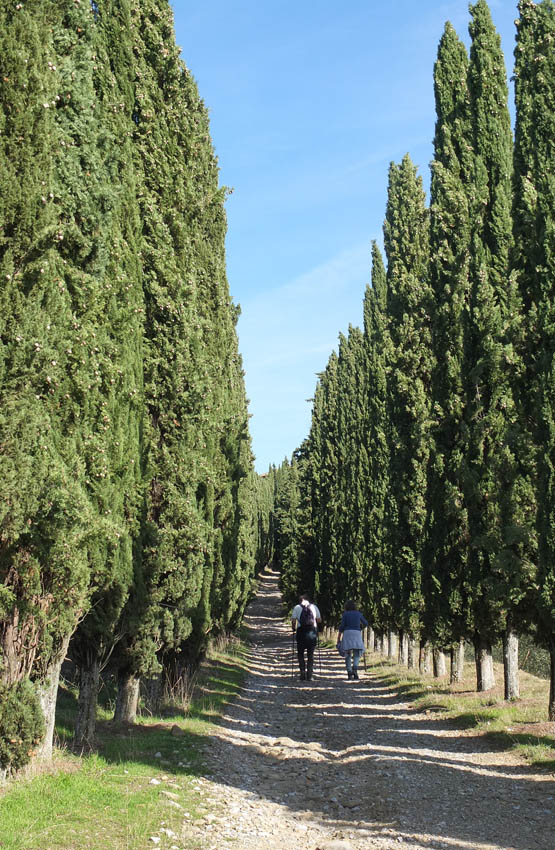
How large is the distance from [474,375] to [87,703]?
10113 millimetres

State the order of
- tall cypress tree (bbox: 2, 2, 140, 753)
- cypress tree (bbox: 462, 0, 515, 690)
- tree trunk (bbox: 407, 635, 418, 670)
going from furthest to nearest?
1. tree trunk (bbox: 407, 635, 418, 670)
2. cypress tree (bbox: 462, 0, 515, 690)
3. tall cypress tree (bbox: 2, 2, 140, 753)

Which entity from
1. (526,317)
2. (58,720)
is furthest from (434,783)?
(526,317)

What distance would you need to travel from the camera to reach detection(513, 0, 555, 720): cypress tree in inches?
403

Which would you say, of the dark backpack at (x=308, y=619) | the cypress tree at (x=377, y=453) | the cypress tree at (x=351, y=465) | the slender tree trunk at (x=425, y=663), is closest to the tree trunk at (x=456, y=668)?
the slender tree trunk at (x=425, y=663)

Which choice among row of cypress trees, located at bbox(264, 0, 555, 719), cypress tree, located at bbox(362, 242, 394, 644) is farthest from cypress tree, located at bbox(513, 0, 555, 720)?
cypress tree, located at bbox(362, 242, 394, 644)

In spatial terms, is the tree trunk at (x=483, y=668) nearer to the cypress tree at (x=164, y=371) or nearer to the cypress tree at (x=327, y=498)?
the cypress tree at (x=164, y=371)

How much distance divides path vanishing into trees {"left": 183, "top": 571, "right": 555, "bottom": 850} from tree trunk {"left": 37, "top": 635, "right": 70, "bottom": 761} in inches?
60.4

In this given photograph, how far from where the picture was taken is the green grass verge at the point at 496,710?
9.43 metres

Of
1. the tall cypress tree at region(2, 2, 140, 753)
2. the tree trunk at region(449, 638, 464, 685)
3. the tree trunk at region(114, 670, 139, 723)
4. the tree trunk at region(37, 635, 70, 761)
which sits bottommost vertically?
the tree trunk at region(449, 638, 464, 685)

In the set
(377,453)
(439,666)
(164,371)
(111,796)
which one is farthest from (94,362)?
(377,453)

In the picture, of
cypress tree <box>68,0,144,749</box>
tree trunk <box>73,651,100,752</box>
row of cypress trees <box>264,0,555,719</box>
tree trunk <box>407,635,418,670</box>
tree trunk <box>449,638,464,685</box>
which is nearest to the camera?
cypress tree <box>68,0,144,749</box>

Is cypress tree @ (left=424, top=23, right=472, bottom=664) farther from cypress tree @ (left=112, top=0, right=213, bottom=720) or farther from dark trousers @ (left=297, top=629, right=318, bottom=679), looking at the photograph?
cypress tree @ (left=112, top=0, right=213, bottom=720)

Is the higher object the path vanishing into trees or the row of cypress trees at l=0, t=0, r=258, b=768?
the row of cypress trees at l=0, t=0, r=258, b=768

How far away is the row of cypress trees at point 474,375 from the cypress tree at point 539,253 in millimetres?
25
